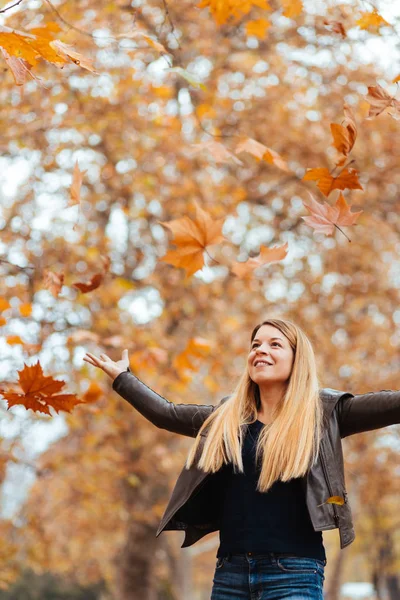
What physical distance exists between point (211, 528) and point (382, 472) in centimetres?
1359

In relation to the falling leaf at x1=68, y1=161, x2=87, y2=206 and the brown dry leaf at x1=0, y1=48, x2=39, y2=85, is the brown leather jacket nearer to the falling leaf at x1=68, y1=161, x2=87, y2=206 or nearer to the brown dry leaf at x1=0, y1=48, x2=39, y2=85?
the falling leaf at x1=68, y1=161, x2=87, y2=206

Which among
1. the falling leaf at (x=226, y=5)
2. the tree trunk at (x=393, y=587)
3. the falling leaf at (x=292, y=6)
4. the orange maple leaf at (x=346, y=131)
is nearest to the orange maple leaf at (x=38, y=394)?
the orange maple leaf at (x=346, y=131)

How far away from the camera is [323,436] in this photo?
Result: 3.06 meters

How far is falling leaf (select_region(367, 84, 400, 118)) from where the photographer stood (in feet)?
10.7

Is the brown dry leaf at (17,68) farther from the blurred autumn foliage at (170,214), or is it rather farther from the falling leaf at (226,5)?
the blurred autumn foliage at (170,214)

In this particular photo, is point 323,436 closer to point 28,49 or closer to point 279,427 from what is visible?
point 279,427

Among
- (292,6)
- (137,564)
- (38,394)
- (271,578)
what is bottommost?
(137,564)

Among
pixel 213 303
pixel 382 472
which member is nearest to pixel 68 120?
pixel 213 303

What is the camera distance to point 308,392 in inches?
127

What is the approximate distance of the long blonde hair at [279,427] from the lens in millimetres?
2992

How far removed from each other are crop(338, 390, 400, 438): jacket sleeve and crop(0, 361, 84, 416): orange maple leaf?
1216 mm

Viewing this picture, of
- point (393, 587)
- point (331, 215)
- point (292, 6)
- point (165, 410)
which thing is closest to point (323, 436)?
point (165, 410)

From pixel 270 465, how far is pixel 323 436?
25 cm

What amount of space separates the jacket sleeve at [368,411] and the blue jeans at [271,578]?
559 mm
